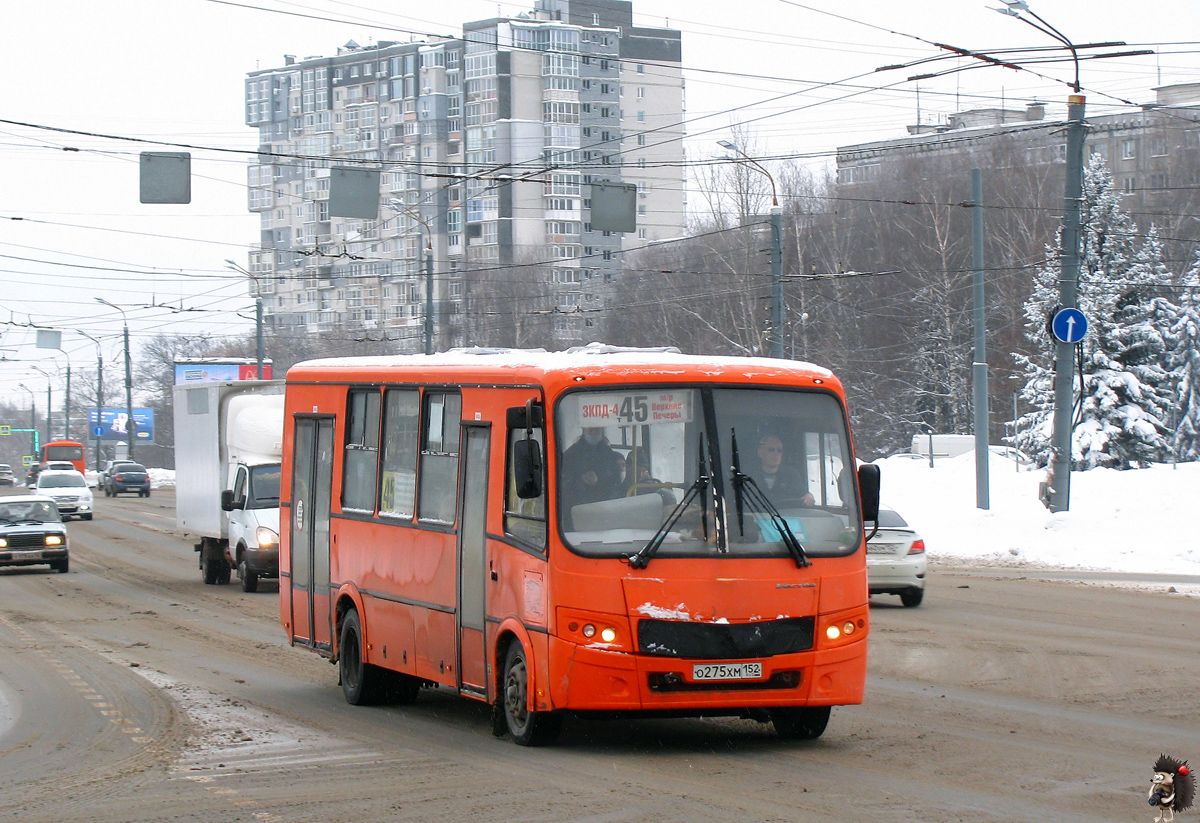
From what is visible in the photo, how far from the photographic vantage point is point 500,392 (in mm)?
9695

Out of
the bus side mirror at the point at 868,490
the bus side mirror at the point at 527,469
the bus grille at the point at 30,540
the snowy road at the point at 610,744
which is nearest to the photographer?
the snowy road at the point at 610,744

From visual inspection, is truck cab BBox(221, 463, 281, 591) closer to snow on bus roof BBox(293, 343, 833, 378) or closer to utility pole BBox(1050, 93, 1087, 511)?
snow on bus roof BBox(293, 343, 833, 378)

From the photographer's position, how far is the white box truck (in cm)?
2306

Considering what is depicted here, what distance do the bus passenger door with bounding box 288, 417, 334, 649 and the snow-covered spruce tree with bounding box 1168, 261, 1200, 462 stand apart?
51.5 meters

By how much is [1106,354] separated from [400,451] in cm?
4498

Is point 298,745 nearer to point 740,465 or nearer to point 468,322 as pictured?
point 740,465

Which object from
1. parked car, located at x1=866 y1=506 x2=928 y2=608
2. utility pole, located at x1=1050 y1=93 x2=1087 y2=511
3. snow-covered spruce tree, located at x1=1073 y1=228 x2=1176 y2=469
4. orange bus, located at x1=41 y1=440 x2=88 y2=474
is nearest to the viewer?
parked car, located at x1=866 y1=506 x2=928 y2=608

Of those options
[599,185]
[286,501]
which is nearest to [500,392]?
[286,501]

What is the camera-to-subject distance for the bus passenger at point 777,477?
29.5 ft

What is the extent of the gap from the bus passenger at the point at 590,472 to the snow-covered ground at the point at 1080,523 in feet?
53.5

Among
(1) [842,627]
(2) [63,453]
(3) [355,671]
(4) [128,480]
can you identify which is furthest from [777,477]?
(2) [63,453]

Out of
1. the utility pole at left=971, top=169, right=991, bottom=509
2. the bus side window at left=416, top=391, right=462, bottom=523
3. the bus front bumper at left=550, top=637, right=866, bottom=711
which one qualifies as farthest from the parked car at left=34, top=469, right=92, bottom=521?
the bus front bumper at left=550, top=637, right=866, bottom=711

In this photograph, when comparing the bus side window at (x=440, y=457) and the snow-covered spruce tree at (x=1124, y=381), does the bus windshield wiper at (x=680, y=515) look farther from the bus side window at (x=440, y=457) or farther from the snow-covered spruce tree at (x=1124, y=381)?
Result: the snow-covered spruce tree at (x=1124, y=381)

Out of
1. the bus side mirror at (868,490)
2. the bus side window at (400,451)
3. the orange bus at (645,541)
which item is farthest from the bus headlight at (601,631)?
the bus side window at (400,451)
